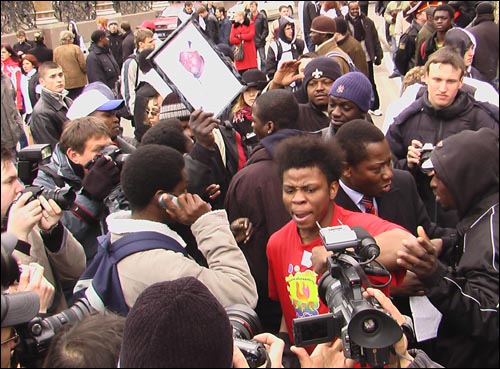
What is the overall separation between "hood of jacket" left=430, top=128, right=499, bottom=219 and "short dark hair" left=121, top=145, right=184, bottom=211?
3.64 feet

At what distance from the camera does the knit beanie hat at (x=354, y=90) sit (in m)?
4.02

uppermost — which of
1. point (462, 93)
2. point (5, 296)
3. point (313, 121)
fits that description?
point (5, 296)

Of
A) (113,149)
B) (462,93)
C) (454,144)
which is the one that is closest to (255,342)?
(454,144)

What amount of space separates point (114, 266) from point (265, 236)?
127 cm

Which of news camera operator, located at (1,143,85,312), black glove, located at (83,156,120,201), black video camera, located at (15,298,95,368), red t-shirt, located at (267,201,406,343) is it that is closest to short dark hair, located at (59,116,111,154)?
black glove, located at (83,156,120,201)

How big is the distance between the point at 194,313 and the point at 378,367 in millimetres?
535

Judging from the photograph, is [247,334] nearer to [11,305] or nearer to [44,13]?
[11,305]

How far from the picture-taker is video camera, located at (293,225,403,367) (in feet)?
5.29

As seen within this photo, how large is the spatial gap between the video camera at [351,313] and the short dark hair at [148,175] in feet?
2.92

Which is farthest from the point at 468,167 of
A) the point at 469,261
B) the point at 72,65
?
the point at 72,65

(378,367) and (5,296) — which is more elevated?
(5,296)

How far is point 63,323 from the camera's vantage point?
2.03m

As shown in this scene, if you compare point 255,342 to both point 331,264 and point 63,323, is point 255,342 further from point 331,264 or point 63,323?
point 63,323

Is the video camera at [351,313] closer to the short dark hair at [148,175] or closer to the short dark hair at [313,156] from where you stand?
the short dark hair at [313,156]
